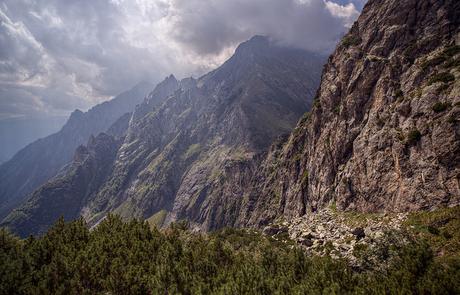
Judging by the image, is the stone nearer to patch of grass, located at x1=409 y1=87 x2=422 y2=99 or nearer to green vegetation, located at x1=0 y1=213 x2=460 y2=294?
green vegetation, located at x1=0 y1=213 x2=460 y2=294

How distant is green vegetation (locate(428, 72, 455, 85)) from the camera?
74.7 metres

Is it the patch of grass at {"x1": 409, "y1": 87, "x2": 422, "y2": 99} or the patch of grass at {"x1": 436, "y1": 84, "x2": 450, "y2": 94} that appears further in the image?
the patch of grass at {"x1": 409, "y1": 87, "x2": 422, "y2": 99}

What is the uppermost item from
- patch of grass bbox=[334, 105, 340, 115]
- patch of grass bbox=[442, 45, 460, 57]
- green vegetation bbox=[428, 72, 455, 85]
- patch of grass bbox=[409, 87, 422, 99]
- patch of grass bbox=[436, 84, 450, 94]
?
patch of grass bbox=[442, 45, 460, 57]

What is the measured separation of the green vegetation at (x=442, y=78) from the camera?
74738 mm

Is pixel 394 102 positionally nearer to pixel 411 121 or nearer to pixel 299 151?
pixel 411 121

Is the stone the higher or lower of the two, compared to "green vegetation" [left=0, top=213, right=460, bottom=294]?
higher

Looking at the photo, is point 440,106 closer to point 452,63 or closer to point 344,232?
point 452,63

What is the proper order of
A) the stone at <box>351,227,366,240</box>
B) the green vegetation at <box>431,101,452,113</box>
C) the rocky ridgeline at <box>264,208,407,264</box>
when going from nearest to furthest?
the rocky ridgeline at <box>264,208,407,264</box> < the green vegetation at <box>431,101,452,113</box> < the stone at <box>351,227,366,240</box>

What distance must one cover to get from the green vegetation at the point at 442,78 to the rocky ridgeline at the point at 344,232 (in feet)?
125

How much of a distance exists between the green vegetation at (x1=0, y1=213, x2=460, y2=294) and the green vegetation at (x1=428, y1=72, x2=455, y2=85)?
37.5 metres

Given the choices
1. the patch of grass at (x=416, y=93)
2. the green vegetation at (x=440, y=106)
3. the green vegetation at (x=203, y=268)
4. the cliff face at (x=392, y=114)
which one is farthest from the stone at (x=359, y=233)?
the patch of grass at (x=416, y=93)

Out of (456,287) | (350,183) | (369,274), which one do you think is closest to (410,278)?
(456,287)

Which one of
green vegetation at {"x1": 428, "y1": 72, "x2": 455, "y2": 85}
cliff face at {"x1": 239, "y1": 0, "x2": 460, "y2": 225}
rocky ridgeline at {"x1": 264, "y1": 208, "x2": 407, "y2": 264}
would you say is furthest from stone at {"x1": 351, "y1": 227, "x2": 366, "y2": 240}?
green vegetation at {"x1": 428, "y1": 72, "x2": 455, "y2": 85}

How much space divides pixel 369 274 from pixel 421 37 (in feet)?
274
